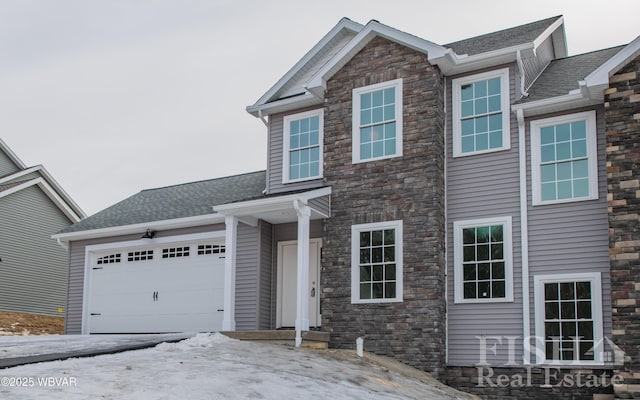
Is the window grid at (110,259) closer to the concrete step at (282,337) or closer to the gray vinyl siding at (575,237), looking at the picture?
the concrete step at (282,337)

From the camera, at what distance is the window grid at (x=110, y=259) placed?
19.0 m

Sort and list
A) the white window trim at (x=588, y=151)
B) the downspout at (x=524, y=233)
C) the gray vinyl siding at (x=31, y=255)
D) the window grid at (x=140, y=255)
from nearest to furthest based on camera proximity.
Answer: the white window trim at (x=588, y=151), the downspout at (x=524, y=233), the window grid at (x=140, y=255), the gray vinyl siding at (x=31, y=255)

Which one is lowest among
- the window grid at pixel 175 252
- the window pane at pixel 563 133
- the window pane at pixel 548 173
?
the window grid at pixel 175 252

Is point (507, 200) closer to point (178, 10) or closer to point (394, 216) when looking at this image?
point (394, 216)

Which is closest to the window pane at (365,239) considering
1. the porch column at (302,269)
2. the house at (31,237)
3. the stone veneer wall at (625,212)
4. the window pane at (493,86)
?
the porch column at (302,269)

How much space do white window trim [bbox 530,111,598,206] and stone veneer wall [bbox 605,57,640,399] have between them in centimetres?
57

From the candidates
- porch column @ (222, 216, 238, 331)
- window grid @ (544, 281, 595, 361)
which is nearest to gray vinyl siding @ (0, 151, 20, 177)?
porch column @ (222, 216, 238, 331)

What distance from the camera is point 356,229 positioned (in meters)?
14.6

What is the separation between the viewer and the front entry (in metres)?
15.7

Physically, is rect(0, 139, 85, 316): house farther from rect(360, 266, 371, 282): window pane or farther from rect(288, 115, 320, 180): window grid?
rect(360, 266, 371, 282): window pane

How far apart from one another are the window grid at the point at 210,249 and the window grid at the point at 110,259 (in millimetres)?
2826

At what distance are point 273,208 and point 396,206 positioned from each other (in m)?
2.53

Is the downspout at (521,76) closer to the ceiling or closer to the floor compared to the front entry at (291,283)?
closer to the ceiling

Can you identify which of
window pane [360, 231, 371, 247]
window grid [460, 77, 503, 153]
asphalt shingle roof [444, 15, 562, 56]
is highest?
Result: asphalt shingle roof [444, 15, 562, 56]
